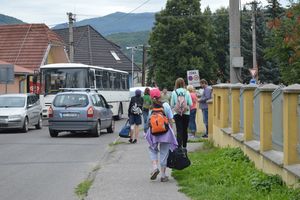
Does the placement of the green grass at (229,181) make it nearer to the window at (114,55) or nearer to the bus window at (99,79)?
the bus window at (99,79)

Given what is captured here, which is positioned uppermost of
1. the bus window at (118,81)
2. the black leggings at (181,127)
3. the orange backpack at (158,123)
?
the bus window at (118,81)

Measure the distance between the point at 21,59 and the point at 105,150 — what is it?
34725 mm

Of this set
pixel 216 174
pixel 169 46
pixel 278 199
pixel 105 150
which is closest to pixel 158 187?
pixel 216 174

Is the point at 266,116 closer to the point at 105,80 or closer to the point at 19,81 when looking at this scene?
the point at 105,80

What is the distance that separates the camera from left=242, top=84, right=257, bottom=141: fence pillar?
38.7ft

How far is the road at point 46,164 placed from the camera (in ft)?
34.0

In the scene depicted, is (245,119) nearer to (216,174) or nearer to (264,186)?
(216,174)

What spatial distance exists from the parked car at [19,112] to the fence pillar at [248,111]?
1500cm

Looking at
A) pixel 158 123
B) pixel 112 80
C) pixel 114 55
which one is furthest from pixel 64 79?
pixel 114 55

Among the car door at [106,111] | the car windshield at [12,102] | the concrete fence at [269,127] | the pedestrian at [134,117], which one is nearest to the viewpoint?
the concrete fence at [269,127]

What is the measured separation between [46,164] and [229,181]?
18.6 feet

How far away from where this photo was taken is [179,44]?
59.2m

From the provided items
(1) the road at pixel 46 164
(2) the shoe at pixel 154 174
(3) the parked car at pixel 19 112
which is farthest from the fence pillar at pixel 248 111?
(3) the parked car at pixel 19 112

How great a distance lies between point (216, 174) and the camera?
1059 cm
